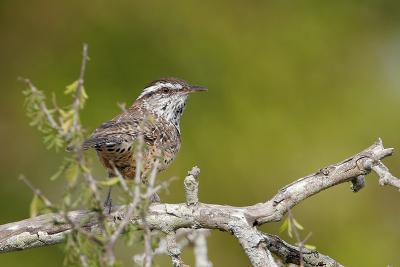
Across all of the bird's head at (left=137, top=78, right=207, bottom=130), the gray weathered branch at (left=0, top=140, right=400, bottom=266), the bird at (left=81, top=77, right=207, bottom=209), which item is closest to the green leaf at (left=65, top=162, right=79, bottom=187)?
the bird at (left=81, top=77, right=207, bottom=209)

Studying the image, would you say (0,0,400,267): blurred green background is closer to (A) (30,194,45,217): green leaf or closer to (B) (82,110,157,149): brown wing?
(B) (82,110,157,149): brown wing

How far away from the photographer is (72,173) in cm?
246

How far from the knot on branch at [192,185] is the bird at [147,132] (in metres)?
0.14

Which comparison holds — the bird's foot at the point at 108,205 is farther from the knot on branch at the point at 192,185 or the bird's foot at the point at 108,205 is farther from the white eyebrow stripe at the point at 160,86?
the white eyebrow stripe at the point at 160,86

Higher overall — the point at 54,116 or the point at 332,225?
the point at 332,225

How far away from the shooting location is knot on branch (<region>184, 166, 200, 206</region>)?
10.8 ft

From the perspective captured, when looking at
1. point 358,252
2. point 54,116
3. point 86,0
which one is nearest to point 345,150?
point 358,252

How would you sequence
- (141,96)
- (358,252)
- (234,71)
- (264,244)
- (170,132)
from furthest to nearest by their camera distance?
(234,71)
(358,252)
(141,96)
(170,132)
(264,244)

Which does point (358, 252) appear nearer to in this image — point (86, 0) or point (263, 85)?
point (263, 85)

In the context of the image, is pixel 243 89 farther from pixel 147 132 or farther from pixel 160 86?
pixel 147 132

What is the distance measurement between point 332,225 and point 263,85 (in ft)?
3.77

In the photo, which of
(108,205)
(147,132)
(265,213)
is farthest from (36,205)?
(147,132)

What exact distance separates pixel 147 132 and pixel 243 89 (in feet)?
6.67

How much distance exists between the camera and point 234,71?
6.56 m
